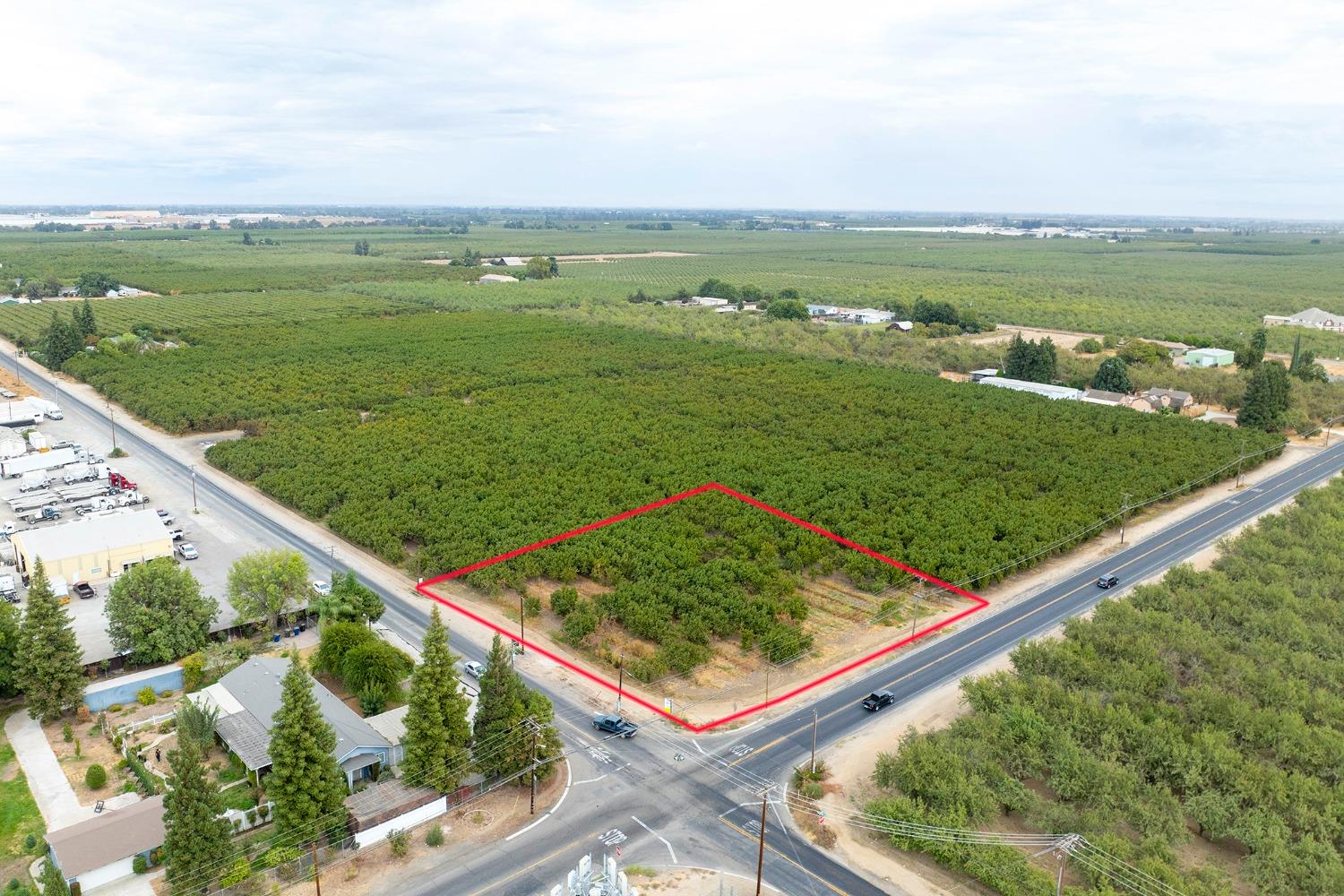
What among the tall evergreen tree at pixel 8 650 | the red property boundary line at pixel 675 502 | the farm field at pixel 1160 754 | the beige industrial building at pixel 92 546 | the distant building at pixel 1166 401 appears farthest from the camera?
the distant building at pixel 1166 401

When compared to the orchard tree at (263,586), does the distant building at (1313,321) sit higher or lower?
higher

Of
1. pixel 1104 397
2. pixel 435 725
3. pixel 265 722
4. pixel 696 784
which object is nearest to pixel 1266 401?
pixel 1104 397

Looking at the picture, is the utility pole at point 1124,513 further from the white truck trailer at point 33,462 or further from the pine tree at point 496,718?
the white truck trailer at point 33,462

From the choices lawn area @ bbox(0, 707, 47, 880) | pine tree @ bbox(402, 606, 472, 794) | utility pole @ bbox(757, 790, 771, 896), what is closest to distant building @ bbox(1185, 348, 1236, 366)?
utility pole @ bbox(757, 790, 771, 896)

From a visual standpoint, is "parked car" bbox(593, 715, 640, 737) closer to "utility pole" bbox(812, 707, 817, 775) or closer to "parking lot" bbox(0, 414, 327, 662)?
"utility pole" bbox(812, 707, 817, 775)

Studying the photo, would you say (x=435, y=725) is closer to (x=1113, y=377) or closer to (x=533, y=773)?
(x=533, y=773)

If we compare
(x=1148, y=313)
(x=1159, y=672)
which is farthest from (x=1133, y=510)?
(x=1148, y=313)

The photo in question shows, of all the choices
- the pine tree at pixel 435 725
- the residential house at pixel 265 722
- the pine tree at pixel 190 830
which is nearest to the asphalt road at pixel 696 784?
the pine tree at pixel 435 725
